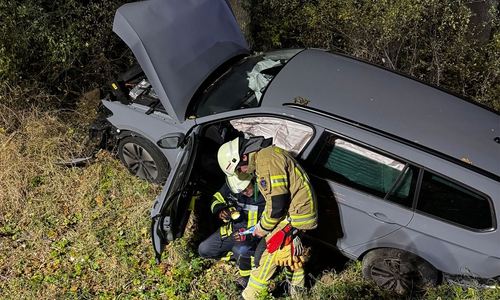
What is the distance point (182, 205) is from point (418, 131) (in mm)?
2220

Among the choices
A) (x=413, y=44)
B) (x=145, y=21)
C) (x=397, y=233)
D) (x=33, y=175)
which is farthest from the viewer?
(x=413, y=44)

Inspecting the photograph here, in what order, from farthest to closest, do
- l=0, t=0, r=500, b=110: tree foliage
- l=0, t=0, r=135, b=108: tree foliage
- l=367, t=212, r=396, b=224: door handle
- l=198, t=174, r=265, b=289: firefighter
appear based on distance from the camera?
l=0, t=0, r=500, b=110: tree foliage, l=0, t=0, r=135, b=108: tree foliage, l=198, t=174, r=265, b=289: firefighter, l=367, t=212, r=396, b=224: door handle

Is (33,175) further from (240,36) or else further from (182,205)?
(240,36)

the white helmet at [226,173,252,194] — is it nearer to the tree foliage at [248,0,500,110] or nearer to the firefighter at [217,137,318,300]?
the firefighter at [217,137,318,300]

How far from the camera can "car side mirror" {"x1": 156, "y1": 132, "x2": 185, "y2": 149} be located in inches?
170

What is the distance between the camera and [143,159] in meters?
4.95

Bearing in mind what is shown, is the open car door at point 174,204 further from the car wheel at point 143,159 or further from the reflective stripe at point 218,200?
the car wheel at point 143,159

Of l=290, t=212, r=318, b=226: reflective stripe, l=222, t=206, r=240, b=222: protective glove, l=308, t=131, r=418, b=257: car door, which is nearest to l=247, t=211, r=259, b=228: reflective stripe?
l=222, t=206, r=240, b=222: protective glove

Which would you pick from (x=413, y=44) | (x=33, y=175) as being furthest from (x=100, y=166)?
(x=413, y=44)

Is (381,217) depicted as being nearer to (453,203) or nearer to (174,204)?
(453,203)

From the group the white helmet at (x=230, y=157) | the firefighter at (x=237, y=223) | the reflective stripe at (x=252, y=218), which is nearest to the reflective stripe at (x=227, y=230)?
the firefighter at (x=237, y=223)

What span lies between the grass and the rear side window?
2.05 ft

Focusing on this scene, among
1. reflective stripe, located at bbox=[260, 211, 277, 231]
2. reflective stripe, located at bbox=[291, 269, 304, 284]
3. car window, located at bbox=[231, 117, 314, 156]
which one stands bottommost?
reflective stripe, located at bbox=[291, 269, 304, 284]

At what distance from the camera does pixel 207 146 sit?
4.43m
